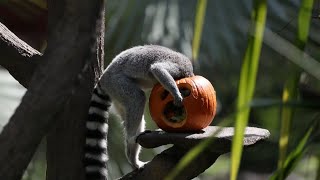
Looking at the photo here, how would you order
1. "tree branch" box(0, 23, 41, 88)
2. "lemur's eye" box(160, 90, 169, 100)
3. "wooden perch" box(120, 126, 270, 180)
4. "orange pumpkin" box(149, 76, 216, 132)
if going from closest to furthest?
1. "wooden perch" box(120, 126, 270, 180)
2. "tree branch" box(0, 23, 41, 88)
3. "orange pumpkin" box(149, 76, 216, 132)
4. "lemur's eye" box(160, 90, 169, 100)

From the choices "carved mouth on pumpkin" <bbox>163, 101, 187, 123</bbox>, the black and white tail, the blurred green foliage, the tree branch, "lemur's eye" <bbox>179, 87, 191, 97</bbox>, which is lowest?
the black and white tail

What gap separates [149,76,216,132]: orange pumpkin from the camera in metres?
2.56

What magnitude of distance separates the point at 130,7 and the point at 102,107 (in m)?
2.00

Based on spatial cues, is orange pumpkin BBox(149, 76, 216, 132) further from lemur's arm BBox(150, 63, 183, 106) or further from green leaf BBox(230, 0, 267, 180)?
green leaf BBox(230, 0, 267, 180)

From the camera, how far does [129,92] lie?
2805 millimetres

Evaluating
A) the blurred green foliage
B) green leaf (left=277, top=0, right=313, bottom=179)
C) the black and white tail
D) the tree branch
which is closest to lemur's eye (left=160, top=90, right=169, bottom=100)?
the black and white tail

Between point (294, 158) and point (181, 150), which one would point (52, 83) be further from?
point (181, 150)

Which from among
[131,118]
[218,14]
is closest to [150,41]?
[218,14]

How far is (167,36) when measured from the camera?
460cm

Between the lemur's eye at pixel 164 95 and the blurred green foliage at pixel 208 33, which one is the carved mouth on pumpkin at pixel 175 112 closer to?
the lemur's eye at pixel 164 95

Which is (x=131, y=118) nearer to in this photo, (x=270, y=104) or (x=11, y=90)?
(x=11, y=90)

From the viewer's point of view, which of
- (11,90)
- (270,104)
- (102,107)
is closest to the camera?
(270,104)

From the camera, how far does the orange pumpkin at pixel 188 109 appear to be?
2.56 m

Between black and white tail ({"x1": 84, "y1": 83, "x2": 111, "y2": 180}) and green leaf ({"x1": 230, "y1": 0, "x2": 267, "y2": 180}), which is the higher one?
green leaf ({"x1": 230, "y1": 0, "x2": 267, "y2": 180})
